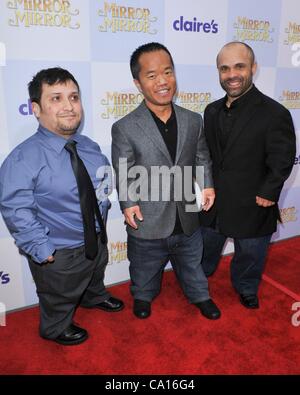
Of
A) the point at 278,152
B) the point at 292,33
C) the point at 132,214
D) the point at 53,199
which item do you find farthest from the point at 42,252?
the point at 292,33

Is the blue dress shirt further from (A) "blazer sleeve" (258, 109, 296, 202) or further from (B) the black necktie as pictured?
(A) "blazer sleeve" (258, 109, 296, 202)

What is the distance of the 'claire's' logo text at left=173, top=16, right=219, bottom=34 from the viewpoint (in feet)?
8.45

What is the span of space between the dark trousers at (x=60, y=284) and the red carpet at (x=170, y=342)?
0.51 ft

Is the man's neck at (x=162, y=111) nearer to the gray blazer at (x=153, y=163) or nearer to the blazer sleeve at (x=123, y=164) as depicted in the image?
the gray blazer at (x=153, y=163)

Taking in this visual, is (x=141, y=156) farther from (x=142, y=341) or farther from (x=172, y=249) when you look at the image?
(x=142, y=341)

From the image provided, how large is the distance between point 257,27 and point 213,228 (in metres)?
1.72

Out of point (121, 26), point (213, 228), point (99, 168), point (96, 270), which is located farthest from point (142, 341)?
point (121, 26)

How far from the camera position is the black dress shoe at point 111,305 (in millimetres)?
2539

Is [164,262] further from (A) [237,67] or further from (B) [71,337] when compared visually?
(A) [237,67]

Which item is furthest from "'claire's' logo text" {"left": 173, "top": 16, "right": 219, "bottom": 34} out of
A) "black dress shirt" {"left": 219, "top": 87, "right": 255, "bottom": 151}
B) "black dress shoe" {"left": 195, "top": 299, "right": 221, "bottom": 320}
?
"black dress shoe" {"left": 195, "top": 299, "right": 221, "bottom": 320}

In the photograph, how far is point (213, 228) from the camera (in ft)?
8.27

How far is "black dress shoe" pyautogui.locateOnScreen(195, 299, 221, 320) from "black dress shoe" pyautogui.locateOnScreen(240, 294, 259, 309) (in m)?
0.24

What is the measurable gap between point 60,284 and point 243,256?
4.08ft

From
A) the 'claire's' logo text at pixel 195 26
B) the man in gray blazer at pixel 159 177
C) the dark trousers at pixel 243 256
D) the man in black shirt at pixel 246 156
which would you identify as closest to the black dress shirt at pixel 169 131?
the man in gray blazer at pixel 159 177
